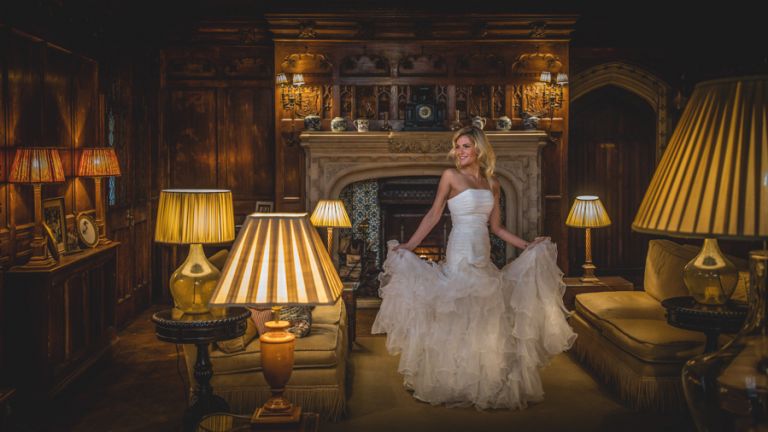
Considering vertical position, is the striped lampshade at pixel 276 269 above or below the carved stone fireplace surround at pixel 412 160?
below

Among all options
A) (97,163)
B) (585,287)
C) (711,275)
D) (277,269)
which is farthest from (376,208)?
(277,269)

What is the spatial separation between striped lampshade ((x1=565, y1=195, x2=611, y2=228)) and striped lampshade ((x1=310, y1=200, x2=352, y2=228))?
216 cm

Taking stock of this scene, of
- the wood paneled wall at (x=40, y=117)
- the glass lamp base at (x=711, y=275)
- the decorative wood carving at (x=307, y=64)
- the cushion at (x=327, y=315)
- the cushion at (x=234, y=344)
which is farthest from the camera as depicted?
the decorative wood carving at (x=307, y=64)

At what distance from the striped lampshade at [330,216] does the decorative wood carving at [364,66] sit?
227 centimetres

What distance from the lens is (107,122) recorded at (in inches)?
272

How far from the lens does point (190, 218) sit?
3.91 m

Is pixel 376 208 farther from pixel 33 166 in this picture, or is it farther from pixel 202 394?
pixel 202 394

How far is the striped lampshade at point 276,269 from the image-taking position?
2465 mm

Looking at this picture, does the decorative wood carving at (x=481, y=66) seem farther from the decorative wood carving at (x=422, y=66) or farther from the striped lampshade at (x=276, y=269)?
the striped lampshade at (x=276, y=269)

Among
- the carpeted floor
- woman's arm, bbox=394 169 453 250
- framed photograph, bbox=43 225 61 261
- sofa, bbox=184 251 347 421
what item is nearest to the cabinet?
framed photograph, bbox=43 225 61 261

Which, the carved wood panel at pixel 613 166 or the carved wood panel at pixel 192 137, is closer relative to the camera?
the carved wood panel at pixel 192 137

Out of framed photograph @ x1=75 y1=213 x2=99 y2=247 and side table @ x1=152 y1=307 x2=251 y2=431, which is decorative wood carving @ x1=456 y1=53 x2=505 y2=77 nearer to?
framed photograph @ x1=75 y1=213 x2=99 y2=247

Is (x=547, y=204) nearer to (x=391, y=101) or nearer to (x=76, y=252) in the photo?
(x=391, y=101)

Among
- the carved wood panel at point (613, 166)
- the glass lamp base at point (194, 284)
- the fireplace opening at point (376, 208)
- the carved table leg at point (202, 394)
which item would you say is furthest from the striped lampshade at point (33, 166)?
the carved wood panel at point (613, 166)
